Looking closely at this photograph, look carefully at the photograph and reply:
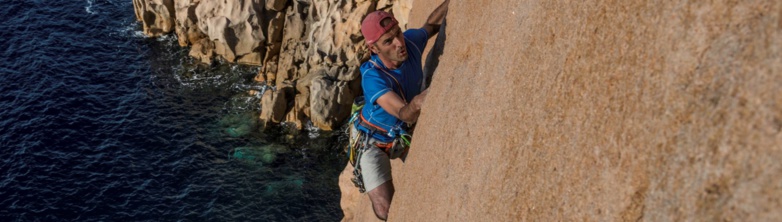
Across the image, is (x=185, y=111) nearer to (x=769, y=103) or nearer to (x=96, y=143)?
(x=96, y=143)

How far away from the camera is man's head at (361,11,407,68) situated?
8797mm

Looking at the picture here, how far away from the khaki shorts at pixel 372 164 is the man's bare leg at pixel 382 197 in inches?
6.4

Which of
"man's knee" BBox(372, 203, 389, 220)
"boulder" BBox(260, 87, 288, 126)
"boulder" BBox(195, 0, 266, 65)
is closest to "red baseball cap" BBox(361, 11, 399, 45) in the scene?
"man's knee" BBox(372, 203, 389, 220)

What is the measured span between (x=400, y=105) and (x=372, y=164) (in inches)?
59.5

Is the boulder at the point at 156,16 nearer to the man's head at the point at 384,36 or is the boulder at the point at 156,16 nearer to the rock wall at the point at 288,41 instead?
the rock wall at the point at 288,41

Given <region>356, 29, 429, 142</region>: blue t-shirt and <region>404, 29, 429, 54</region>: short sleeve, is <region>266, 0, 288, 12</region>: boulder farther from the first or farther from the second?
<region>404, 29, 429, 54</region>: short sleeve

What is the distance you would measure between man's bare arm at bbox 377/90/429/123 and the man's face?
51 cm

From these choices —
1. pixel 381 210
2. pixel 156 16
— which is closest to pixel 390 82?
pixel 381 210

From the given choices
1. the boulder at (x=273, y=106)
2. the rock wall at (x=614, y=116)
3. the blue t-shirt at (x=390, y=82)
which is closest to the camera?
the rock wall at (x=614, y=116)

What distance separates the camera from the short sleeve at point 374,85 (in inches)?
352

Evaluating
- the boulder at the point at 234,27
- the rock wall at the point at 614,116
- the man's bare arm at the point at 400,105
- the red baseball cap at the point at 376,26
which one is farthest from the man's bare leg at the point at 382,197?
the boulder at the point at 234,27

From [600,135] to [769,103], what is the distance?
161 centimetres

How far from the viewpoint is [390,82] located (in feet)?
29.9

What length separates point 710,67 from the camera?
444 cm
